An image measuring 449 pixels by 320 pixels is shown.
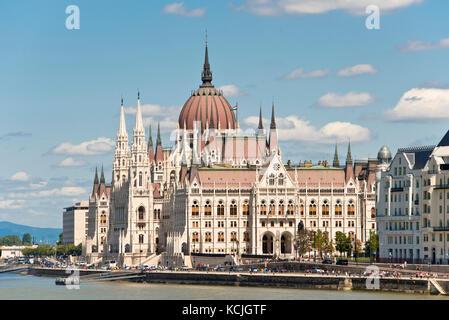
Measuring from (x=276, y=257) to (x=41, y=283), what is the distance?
34964 mm

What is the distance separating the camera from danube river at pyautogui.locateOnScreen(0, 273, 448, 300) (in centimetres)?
13812

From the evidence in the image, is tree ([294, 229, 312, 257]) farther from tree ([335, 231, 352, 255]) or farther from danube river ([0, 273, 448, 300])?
danube river ([0, 273, 448, 300])

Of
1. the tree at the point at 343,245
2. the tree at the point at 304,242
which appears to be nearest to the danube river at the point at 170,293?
the tree at the point at 343,245

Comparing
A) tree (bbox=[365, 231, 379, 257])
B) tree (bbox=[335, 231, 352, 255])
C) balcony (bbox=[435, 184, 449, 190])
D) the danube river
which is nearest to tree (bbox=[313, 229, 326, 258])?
tree (bbox=[335, 231, 352, 255])

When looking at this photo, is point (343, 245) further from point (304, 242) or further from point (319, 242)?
point (304, 242)

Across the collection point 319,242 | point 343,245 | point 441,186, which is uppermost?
point 441,186

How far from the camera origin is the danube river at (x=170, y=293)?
5438 inches

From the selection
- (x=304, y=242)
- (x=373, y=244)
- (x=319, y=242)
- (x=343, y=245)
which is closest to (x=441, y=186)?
(x=373, y=244)

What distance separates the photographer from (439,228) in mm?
152750

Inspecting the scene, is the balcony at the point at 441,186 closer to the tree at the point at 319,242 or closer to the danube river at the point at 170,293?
the danube river at the point at 170,293

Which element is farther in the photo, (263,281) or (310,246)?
(310,246)

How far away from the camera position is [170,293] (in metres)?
149
